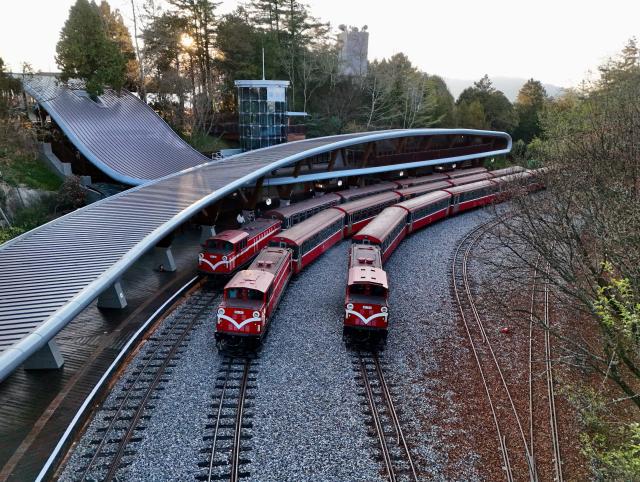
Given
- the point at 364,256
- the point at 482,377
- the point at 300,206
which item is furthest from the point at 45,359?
the point at 300,206

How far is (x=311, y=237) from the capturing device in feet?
68.2

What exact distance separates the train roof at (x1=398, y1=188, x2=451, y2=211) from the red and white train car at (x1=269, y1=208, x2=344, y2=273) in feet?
16.1

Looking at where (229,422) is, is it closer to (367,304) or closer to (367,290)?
(367,304)

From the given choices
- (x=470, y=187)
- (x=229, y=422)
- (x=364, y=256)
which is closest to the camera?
(x=229, y=422)

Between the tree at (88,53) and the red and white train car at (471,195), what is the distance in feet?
95.2

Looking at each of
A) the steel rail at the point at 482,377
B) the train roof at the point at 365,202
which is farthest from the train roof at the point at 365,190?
the steel rail at the point at 482,377

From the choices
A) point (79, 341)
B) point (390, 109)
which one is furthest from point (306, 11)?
point (79, 341)

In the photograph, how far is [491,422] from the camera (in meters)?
11.6

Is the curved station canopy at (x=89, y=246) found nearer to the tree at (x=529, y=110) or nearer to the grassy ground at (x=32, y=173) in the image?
the grassy ground at (x=32, y=173)

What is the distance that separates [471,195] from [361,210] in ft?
39.7

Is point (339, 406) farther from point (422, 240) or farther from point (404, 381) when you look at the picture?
point (422, 240)

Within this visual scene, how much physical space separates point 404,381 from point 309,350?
3.37 m

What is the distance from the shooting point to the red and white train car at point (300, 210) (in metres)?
24.0

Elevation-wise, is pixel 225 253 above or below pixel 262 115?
below
